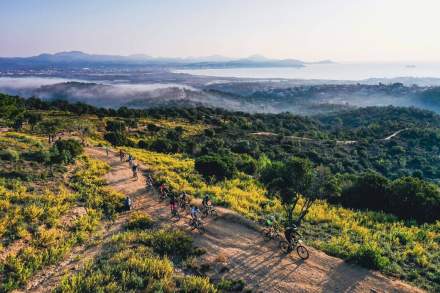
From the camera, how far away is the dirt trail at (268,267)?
14492mm

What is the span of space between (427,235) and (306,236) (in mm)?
6725

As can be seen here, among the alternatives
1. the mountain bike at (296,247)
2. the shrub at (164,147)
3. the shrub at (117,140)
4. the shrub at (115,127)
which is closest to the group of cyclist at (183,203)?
the mountain bike at (296,247)

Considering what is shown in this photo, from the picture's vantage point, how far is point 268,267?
51.9 feet

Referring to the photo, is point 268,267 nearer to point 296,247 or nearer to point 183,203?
point 296,247

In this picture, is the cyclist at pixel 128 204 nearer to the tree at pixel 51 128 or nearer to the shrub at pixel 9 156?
the shrub at pixel 9 156

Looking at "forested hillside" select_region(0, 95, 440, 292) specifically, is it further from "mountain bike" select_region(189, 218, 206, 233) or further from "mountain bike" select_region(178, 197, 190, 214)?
"mountain bike" select_region(189, 218, 206, 233)

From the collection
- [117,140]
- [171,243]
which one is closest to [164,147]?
[117,140]

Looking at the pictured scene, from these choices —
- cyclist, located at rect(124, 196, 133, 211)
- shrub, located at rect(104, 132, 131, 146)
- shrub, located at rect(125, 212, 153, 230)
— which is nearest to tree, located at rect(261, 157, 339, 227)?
shrub, located at rect(125, 212, 153, 230)

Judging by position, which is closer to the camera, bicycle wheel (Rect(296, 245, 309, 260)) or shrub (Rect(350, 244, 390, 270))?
shrub (Rect(350, 244, 390, 270))

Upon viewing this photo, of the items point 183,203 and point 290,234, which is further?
point 183,203

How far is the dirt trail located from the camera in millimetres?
14492

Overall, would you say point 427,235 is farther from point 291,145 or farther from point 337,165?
point 291,145

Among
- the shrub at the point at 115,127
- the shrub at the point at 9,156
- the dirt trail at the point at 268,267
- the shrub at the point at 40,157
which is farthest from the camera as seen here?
the shrub at the point at 115,127

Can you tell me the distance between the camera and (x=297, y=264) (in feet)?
52.9
